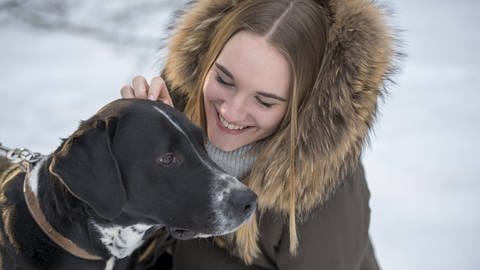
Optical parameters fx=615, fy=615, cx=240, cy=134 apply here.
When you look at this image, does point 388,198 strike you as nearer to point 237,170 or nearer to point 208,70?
point 237,170

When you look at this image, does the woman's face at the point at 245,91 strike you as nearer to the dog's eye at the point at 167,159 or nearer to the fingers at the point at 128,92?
the fingers at the point at 128,92

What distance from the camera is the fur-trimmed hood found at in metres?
2.61

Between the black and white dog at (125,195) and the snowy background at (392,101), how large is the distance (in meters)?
1.72

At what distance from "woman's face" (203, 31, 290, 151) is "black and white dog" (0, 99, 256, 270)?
1.20 feet

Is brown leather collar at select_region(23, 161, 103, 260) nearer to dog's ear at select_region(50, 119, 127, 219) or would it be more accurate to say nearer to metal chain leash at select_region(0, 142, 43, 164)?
metal chain leash at select_region(0, 142, 43, 164)

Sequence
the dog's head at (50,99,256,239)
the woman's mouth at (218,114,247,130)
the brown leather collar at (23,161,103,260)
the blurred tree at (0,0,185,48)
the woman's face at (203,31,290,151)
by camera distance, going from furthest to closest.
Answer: the blurred tree at (0,0,185,48) → the woman's mouth at (218,114,247,130) → the woman's face at (203,31,290,151) → the brown leather collar at (23,161,103,260) → the dog's head at (50,99,256,239)

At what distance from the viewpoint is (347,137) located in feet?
8.81

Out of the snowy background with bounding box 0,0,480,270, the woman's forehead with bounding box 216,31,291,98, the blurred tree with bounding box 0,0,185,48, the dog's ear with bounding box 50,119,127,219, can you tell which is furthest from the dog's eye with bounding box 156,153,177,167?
the blurred tree with bounding box 0,0,185,48

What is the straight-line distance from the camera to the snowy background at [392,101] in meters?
4.35

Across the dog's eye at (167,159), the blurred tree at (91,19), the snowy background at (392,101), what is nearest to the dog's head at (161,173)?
the dog's eye at (167,159)

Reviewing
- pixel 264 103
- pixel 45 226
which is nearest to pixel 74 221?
pixel 45 226

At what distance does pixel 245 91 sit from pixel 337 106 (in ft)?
1.34

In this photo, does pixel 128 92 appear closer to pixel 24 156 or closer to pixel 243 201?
pixel 24 156

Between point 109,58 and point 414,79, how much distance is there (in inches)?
123
